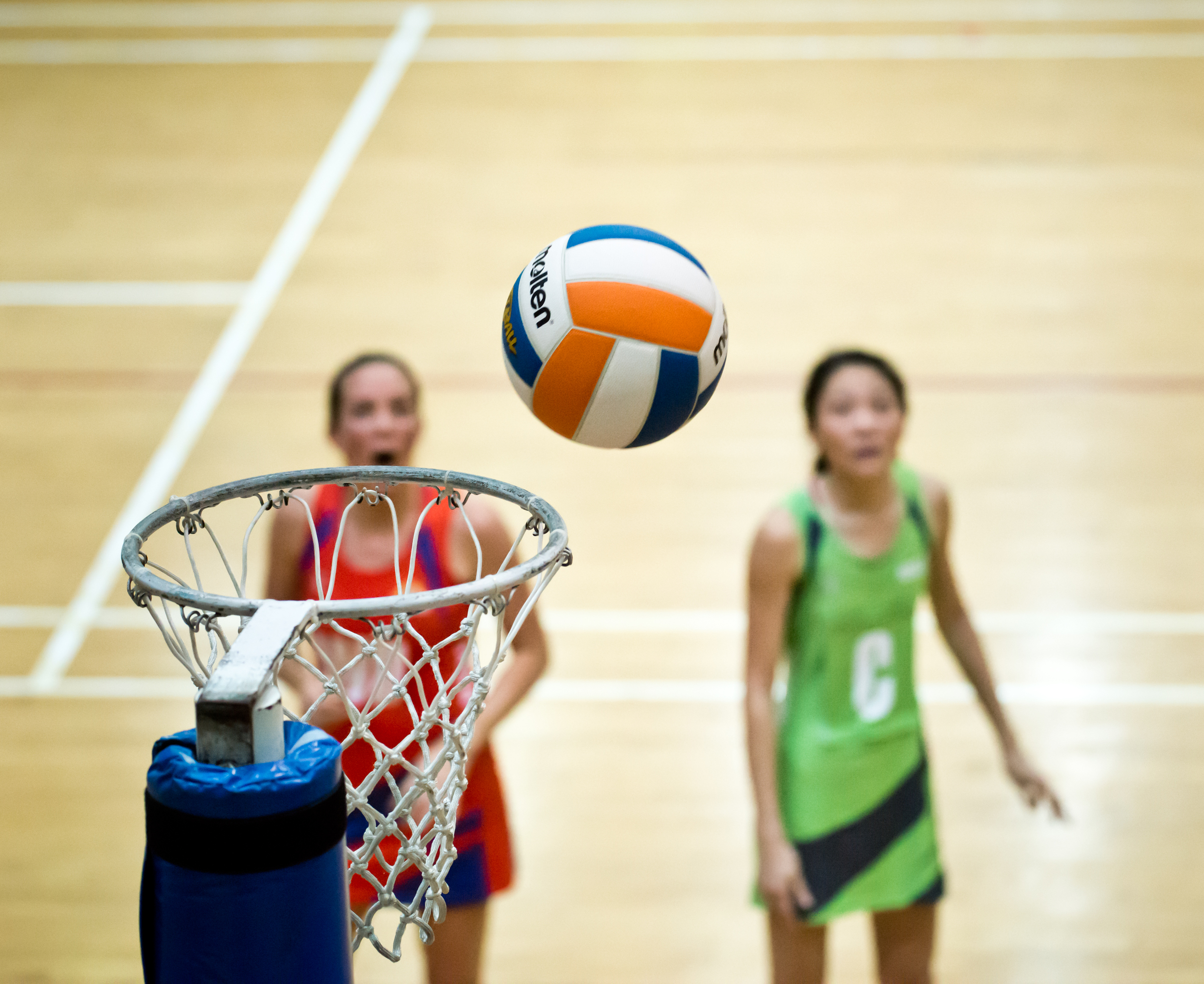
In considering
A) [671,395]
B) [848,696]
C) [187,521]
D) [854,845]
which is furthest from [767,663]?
[187,521]

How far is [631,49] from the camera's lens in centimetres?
1212

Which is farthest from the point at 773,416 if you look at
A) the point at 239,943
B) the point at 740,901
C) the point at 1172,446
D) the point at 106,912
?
the point at 239,943

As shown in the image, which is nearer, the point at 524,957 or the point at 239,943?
the point at 239,943

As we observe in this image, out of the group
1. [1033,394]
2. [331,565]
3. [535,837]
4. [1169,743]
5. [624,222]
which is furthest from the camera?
[624,222]

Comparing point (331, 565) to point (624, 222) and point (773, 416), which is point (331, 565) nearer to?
point (773, 416)

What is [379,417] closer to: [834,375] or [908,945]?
[834,375]

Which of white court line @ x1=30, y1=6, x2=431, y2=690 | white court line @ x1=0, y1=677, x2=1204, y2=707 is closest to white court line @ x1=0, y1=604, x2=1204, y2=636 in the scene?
white court line @ x1=30, y1=6, x2=431, y2=690

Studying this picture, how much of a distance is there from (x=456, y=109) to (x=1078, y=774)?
7.79 m

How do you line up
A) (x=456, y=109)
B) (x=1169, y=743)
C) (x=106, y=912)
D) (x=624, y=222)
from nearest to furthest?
(x=106, y=912) < (x=1169, y=743) < (x=624, y=222) < (x=456, y=109)

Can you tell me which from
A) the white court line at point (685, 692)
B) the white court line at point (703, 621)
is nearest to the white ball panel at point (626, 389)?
the white court line at point (685, 692)

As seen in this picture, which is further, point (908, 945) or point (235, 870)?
point (908, 945)

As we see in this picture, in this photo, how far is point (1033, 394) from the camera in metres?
7.57

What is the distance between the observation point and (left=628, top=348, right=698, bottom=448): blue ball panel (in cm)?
231

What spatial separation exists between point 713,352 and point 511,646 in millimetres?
1124
